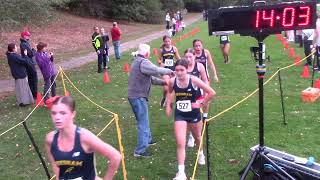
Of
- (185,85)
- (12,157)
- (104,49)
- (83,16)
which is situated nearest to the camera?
(185,85)

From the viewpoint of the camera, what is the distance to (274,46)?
23125mm

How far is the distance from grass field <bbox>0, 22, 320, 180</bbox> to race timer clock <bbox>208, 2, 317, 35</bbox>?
238cm

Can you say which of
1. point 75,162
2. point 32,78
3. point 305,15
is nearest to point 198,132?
point 305,15

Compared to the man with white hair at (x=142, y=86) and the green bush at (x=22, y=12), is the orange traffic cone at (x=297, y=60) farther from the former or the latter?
the green bush at (x=22, y=12)

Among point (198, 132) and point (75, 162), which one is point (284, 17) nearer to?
point (198, 132)

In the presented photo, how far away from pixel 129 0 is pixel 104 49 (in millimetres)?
32626

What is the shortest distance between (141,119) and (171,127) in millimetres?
1941

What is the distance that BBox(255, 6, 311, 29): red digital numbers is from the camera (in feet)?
18.0

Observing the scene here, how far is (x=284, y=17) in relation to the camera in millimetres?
5527

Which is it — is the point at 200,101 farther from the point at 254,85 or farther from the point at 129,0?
the point at 129,0

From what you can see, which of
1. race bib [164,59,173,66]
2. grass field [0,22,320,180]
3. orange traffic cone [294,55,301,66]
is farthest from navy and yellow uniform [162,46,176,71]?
orange traffic cone [294,55,301,66]

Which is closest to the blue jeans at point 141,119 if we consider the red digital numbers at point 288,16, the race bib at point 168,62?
the red digital numbers at point 288,16

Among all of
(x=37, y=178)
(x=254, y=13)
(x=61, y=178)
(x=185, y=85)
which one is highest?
(x=254, y=13)

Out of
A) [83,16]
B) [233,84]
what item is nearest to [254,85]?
[233,84]
